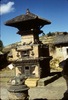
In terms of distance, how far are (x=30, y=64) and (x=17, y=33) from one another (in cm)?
431

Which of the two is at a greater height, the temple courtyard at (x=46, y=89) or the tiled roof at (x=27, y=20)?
the tiled roof at (x=27, y=20)

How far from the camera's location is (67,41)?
44938 mm

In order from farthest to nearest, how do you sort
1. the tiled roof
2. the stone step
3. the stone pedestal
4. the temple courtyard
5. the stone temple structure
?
the tiled roof
the stone temple structure
the stone step
the temple courtyard
the stone pedestal

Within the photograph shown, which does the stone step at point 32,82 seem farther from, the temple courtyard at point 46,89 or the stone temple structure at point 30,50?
the stone temple structure at point 30,50

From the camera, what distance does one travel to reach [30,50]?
2659cm

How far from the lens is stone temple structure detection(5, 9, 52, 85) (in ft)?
86.0

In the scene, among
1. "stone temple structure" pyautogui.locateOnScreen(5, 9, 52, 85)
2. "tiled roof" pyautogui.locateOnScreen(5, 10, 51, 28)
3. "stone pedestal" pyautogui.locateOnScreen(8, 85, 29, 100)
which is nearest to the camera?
"stone pedestal" pyautogui.locateOnScreen(8, 85, 29, 100)

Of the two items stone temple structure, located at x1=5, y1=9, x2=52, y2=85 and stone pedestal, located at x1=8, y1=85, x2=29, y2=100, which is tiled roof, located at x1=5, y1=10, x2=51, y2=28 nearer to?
stone temple structure, located at x1=5, y1=9, x2=52, y2=85

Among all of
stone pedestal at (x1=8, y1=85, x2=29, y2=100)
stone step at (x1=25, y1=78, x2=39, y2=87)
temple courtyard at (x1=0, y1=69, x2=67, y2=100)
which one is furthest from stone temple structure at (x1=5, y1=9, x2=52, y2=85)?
stone pedestal at (x1=8, y1=85, x2=29, y2=100)

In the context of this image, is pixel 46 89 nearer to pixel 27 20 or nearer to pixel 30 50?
pixel 30 50

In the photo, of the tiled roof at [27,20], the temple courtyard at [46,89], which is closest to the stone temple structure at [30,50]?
the tiled roof at [27,20]

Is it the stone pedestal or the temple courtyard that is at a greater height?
the stone pedestal

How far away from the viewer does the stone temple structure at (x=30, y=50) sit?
26.2 m

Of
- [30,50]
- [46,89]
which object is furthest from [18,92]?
[30,50]
